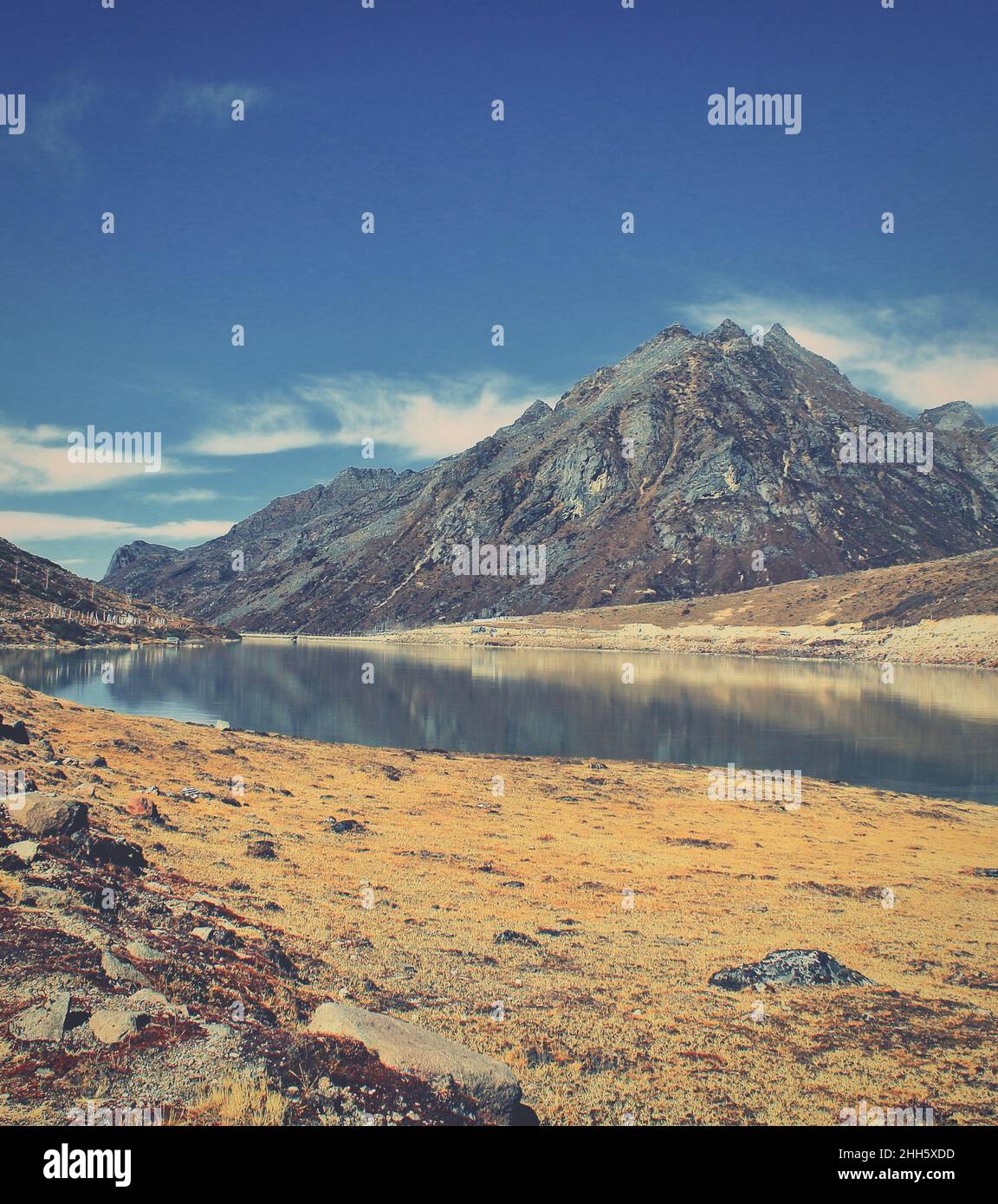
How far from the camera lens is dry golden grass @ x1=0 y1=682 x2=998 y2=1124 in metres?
13.7

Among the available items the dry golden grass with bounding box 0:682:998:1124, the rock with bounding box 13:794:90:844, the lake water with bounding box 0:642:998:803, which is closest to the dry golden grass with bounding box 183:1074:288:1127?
the dry golden grass with bounding box 0:682:998:1124

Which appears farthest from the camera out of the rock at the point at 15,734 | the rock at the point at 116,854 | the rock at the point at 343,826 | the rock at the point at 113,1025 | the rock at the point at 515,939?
the rock at the point at 15,734

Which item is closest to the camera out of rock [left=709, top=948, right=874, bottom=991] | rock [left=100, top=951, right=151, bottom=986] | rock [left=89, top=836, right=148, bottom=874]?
rock [left=100, top=951, right=151, bottom=986]

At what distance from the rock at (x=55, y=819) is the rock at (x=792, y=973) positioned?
1562 centimetres

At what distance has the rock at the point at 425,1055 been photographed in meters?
11.2

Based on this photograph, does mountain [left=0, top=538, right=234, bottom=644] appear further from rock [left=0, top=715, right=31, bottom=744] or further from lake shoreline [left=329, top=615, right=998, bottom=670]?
rock [left=0, top=715, right=31, bottom=744]

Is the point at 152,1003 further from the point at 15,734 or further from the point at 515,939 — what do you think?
the point at 15,734

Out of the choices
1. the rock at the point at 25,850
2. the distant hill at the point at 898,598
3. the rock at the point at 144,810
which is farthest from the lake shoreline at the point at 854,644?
the rock at the point at 25,850

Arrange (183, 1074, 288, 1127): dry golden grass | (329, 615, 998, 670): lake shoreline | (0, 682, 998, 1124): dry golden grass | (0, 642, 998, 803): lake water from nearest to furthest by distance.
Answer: (183, 1074, 288, 1127): dry golden grass → (0, 682, 998, 1124): dry golden grass → (0, 642, 998, 803): lake water → (329, 615, 998, 670): lake shoreline

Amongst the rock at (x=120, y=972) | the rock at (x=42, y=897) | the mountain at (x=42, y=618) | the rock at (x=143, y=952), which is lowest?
the rock at (x=143, y=952)

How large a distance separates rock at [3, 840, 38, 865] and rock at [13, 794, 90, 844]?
154cm

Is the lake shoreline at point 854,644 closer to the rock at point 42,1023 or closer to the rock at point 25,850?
the rock at point 25,850
